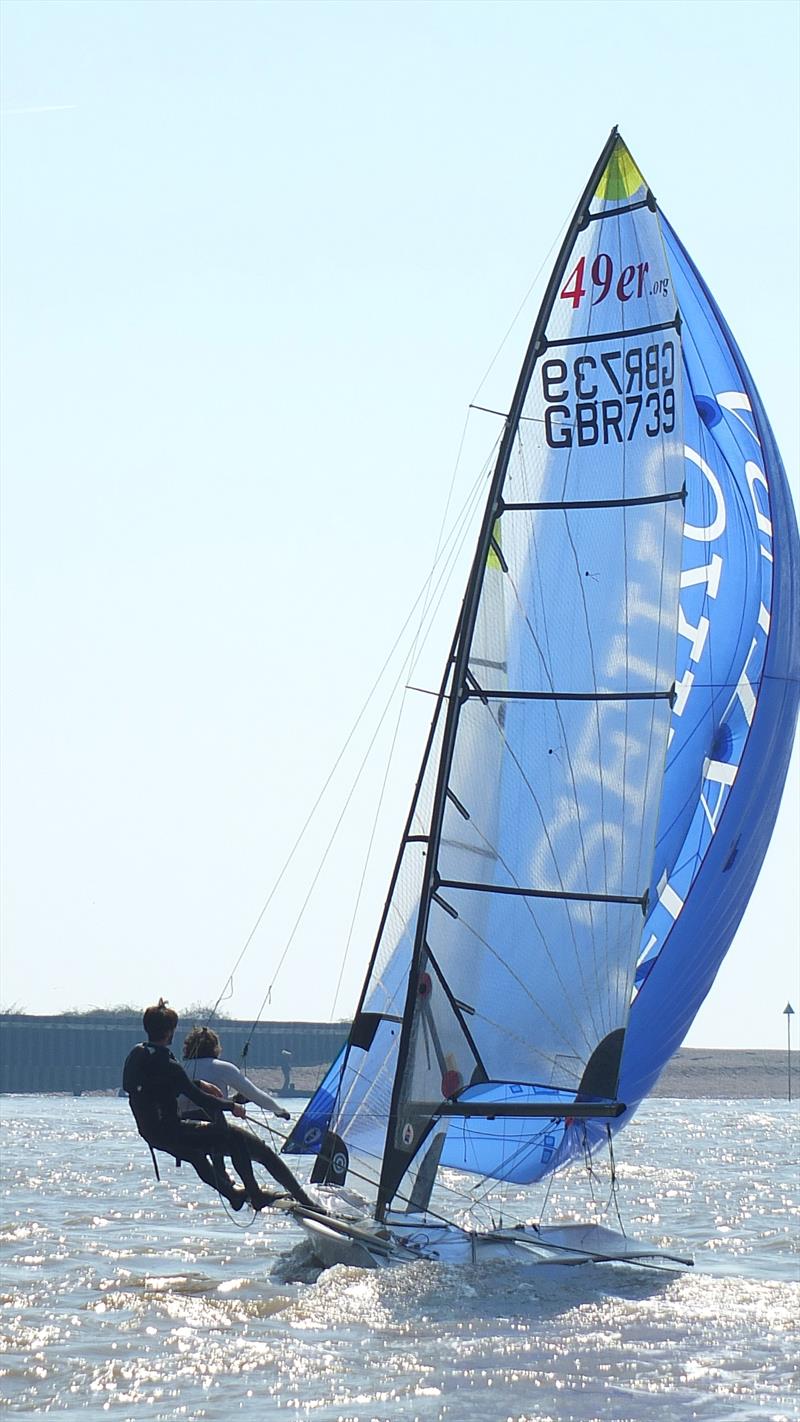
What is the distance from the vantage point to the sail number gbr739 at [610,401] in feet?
52.7

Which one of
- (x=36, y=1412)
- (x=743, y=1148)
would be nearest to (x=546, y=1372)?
(x=36, y=1412)

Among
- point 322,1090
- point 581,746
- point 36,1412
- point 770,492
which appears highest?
point 770,492

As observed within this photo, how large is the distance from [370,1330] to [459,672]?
5320 mm

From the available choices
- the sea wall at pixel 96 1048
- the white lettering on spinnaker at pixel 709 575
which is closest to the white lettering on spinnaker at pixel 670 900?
the white lettering on spinnaker at pixel 709 575

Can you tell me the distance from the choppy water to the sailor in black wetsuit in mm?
995

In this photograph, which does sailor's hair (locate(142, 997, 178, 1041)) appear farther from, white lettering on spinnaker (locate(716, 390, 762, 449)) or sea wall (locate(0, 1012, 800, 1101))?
sea wall (locate(0, 1012, 800, 1101))

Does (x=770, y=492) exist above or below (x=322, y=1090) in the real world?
above

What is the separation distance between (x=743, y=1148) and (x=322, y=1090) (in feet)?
86.9

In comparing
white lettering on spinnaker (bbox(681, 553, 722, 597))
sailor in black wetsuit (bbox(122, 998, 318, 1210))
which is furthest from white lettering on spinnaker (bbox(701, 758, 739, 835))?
sailor in black wetsuit (bbox(122, 998, 318, 1210))

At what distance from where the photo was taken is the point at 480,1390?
11.4 m

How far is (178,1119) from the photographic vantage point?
1414cm

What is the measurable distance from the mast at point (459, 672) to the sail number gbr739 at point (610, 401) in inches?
11.1

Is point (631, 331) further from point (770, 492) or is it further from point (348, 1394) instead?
point (348, 1394)

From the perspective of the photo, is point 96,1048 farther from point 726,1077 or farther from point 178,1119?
point 178,1119
